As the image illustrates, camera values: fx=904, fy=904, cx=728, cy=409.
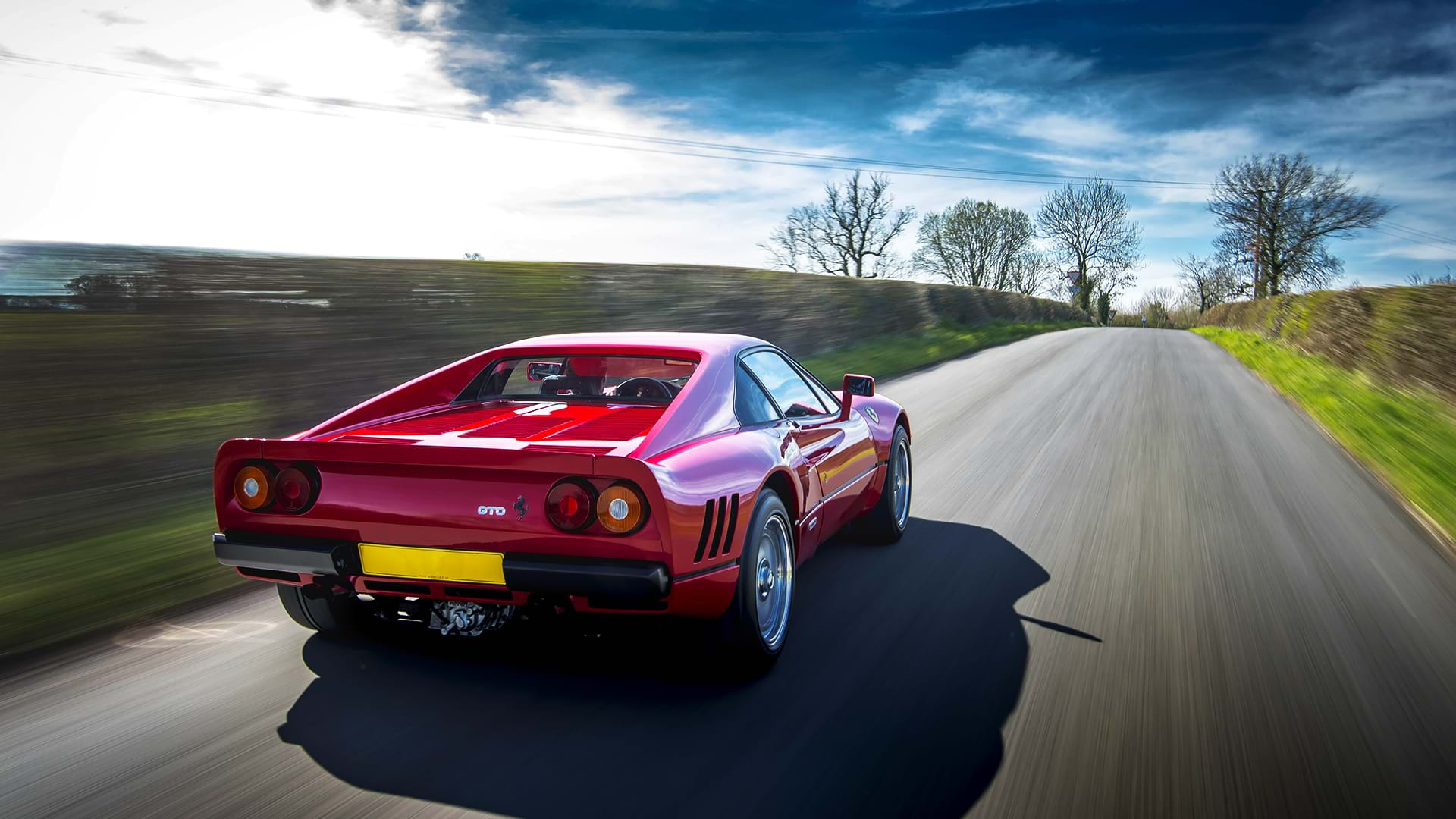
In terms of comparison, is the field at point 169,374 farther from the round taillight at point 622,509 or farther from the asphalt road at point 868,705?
the round taillight at point 622,509

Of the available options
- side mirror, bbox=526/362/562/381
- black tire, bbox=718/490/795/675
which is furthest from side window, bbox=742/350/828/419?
side mirror, bbox=526/362/562/381

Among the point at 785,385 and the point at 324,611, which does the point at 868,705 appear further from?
the point at 324,611

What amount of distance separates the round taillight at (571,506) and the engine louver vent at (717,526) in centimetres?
39

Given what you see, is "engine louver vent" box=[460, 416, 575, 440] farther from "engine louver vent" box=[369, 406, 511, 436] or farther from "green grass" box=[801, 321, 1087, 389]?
"green grass" box=[801, 321, 1087, 389]

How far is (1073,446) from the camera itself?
8.79m

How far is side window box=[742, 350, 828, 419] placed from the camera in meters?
4.34

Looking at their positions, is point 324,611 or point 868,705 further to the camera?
point 324,611

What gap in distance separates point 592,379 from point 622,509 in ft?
5.52

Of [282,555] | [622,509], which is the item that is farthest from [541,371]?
[622,509]

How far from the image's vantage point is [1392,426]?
9859 millimetres

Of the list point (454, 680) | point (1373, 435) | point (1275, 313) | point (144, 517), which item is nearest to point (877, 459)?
point (454, 680)

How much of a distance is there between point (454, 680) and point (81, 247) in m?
7.80

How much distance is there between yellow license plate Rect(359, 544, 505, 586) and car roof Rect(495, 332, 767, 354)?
147 cm

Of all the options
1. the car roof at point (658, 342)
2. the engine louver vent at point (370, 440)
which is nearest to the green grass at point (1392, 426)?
A: the car roof at point (658, 342)
